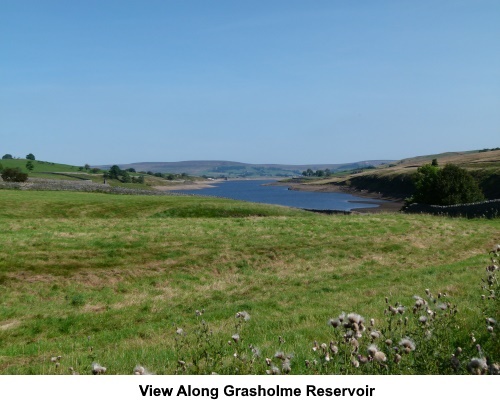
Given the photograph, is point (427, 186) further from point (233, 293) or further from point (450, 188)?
point (233, 293)

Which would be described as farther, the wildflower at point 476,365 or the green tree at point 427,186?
the green tree at point 427,186

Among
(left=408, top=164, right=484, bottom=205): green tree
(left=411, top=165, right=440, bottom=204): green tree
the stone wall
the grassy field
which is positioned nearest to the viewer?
the grassy field

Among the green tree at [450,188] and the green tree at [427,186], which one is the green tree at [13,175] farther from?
the green tree at [450,188]


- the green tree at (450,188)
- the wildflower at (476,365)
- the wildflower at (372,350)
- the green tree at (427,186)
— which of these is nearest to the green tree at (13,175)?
the green tree at (427,186)

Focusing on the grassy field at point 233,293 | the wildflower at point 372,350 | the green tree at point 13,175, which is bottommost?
the grassy field at point 233,293

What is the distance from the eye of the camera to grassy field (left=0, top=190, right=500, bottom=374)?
6652 millimetres

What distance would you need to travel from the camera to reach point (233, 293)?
18359 mm

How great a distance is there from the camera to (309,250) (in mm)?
25062

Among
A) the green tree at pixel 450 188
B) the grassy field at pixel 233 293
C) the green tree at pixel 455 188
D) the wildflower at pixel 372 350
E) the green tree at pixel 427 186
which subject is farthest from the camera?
the green tree at pixel 427 186

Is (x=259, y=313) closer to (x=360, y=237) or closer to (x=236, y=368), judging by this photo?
(x=236, y=368)

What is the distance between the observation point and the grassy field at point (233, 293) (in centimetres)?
665

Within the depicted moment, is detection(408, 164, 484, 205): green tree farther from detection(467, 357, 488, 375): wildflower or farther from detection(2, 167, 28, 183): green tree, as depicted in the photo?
detection(2, 167, 28, 183): green tree

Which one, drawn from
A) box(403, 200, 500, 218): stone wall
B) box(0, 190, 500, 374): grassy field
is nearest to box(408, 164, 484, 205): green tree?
box(403, 200, 500, 218): stone wall

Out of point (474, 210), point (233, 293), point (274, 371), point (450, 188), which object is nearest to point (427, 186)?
point (450, 188)
